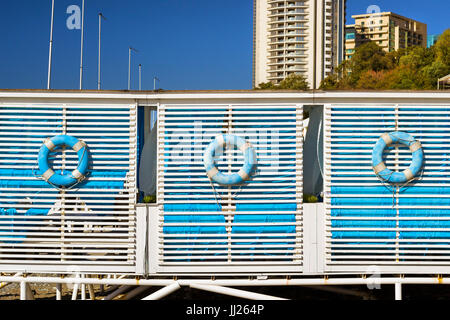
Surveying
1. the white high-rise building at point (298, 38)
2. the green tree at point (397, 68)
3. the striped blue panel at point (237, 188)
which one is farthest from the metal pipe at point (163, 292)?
the white high-rise building at point (298, 38)

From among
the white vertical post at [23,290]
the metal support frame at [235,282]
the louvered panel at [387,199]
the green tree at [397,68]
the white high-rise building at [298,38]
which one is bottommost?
the white vertical post at [23,290]

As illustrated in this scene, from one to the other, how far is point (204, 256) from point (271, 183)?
1.46 m

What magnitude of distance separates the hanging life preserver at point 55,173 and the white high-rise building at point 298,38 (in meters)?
64.9

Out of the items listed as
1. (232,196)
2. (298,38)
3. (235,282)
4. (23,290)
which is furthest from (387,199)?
(298,38)

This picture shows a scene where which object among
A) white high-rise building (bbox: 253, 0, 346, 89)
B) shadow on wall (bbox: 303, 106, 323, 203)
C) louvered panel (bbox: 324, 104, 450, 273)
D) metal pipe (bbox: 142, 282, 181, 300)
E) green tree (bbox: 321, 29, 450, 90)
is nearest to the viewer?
metal pipe (bbox: 142, 282, 181, 300)

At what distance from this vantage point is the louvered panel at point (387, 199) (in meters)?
6.90

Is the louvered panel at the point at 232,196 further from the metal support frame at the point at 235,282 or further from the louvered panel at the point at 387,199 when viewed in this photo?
the louvered panel at the point at 387,199

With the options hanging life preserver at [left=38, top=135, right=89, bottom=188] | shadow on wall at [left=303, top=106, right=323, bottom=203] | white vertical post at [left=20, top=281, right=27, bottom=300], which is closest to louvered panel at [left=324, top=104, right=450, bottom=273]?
shadow on wall at [left=303, top=106, right=323, bottom=203]

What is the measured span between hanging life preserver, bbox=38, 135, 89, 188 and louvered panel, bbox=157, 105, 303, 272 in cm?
114

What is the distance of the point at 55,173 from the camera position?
6.91 m

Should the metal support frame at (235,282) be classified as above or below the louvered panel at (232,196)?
below

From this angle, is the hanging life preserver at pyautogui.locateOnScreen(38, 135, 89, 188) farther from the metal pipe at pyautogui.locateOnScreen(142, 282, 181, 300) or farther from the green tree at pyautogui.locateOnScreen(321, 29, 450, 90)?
the green tree at pyautogui.locateOnScreen(321, 29, 450, 90)

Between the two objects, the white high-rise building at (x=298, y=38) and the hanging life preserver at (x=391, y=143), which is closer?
the hanging life preserver at (x=391, y=143)

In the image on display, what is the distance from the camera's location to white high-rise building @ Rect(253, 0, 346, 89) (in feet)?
234
